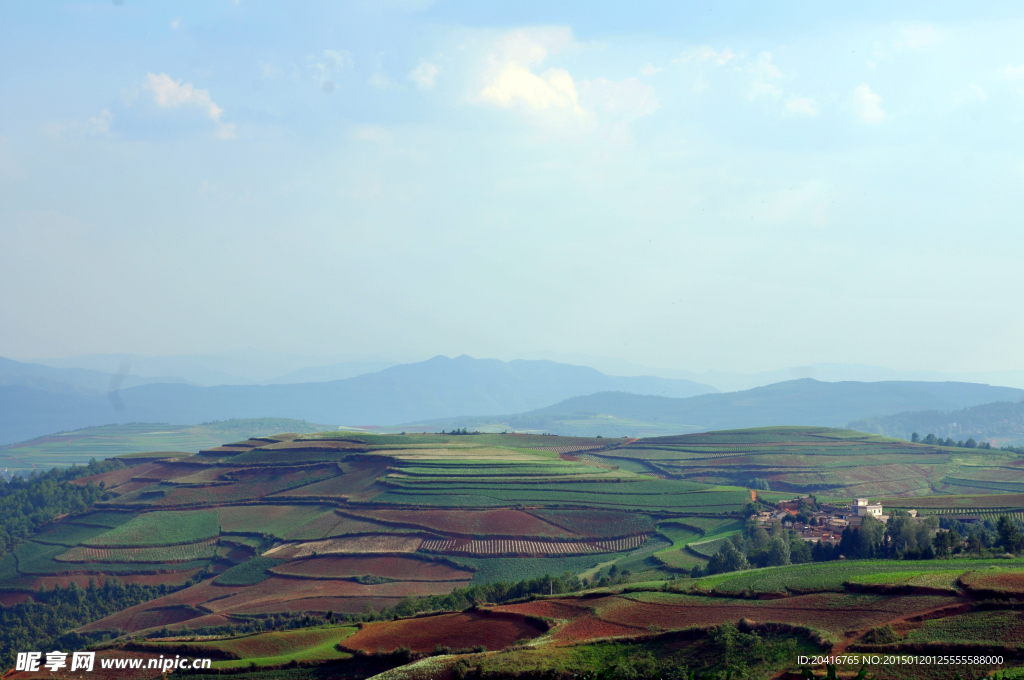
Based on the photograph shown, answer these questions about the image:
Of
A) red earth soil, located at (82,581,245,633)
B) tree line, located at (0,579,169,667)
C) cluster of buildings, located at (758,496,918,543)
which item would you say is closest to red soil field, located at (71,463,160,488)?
tree line, located at (0,579,169,667)

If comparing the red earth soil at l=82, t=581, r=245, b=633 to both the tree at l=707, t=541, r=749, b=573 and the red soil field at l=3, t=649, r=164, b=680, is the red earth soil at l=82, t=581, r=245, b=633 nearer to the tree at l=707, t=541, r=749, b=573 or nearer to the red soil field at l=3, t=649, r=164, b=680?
the red soil field at l=3, t=649, r=164, b=680

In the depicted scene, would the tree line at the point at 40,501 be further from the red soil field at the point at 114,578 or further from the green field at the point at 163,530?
the red soil field at the point at 114,578

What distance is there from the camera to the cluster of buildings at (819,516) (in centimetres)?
10250

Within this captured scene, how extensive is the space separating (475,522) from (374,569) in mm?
18809

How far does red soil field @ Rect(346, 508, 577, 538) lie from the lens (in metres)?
118

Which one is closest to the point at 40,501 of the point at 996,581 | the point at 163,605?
the point at 163,605

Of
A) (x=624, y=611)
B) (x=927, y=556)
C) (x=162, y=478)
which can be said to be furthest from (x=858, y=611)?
(x=162, y=478)

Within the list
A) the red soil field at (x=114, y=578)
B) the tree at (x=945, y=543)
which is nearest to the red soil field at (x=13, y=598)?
the red soil field at (x=114, y=578)

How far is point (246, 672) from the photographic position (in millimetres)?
56031

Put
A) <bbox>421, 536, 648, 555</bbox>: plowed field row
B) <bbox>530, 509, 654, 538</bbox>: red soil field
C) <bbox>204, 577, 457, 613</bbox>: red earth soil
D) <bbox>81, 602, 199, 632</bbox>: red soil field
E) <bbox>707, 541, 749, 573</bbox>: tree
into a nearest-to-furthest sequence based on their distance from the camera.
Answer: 1. <bbox>707, 541, 749, 573</bbox>: tree
2. <bbox>204, 577, 457, 613</bbox>: red earth soil
3. <bbox>81, 602, 199, 632</bbox>: red soil field
4. <bbox>421, 536, 648, 555</bbox>: plowed field row
5. <bbox>530, 509, 654, 538</bbox>: red soil field

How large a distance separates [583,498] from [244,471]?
2464 inches

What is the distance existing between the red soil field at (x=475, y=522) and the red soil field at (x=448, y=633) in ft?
176

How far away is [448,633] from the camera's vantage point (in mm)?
59281

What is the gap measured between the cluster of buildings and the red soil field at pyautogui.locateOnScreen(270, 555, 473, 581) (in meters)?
39.8
